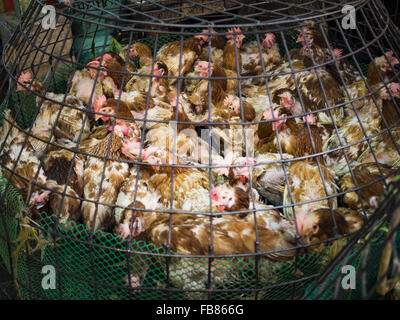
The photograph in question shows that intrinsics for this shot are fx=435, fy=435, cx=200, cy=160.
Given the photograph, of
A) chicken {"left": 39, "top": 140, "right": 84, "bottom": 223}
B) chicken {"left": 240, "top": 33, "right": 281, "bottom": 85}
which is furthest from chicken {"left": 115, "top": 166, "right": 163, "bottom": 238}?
chicken {"left": 240, "top": 33, "right": 281, "bottom": 85}

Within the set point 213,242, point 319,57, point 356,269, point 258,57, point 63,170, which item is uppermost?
point 258,57

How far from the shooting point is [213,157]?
2818mm

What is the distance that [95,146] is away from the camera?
2.94 meters

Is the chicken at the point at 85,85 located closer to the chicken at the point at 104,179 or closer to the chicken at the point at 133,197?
the chicken at the point at 104,179

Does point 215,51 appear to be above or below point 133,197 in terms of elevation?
above

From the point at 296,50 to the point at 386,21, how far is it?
158cm

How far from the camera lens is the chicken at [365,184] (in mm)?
2473

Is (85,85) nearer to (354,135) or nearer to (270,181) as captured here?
(270,181)

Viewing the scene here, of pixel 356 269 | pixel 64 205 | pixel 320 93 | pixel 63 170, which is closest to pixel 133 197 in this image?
pixel 64 205

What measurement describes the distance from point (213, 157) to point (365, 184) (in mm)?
937

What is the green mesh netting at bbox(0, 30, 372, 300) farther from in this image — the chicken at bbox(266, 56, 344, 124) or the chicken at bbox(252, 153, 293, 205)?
the chicken at bbox(266, 56, 344, 124)

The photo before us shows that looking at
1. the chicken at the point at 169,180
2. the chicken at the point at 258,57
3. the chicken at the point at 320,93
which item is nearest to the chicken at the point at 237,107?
the chicken at the point at 320,93
